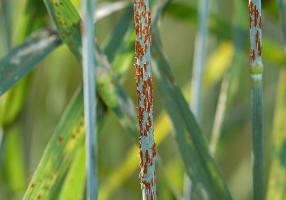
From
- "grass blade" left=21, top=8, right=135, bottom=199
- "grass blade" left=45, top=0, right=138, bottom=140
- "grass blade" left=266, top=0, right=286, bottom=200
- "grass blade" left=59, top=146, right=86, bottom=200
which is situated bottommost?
"grass blade" left=266, top=0, right=286, bottom=200

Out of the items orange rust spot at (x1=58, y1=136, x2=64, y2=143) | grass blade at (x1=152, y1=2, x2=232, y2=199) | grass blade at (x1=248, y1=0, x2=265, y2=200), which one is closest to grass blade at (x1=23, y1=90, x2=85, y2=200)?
orange rust spot at (x1=58, y1=136, x2=64, y2=143)

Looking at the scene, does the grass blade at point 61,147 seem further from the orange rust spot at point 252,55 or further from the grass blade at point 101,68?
the orange rust spot at point 252,55

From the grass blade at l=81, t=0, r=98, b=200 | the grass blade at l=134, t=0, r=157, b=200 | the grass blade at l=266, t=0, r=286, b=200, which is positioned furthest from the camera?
the grass blade at l=266, t=0, r=286, b=200

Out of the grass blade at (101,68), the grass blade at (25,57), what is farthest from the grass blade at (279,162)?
the grass blade at (25,57)

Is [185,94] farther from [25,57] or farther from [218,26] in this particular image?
[25,57]

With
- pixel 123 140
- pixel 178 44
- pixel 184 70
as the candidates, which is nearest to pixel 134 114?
pixel 184 70

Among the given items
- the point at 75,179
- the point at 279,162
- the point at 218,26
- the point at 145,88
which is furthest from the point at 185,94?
the point at 145,88

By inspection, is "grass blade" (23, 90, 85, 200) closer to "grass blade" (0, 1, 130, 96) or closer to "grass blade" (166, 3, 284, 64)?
"grass blade" (0, 1, 130, 96)

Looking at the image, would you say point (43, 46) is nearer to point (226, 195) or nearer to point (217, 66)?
point (226, 195)
